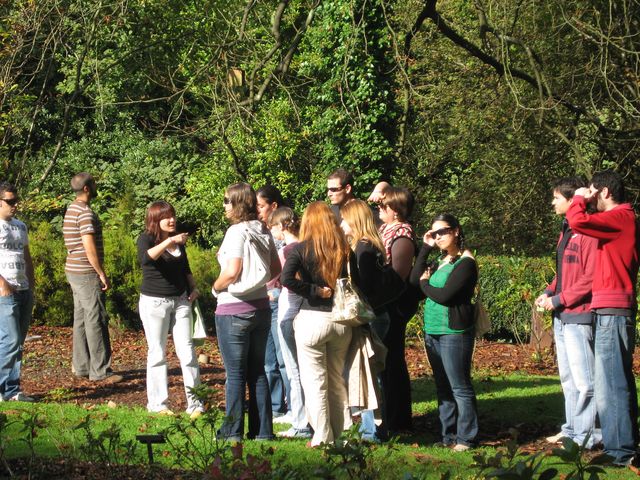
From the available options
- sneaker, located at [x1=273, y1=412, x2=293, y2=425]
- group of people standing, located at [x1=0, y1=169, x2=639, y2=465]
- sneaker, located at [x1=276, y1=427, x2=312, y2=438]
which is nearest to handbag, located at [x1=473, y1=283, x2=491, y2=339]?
group of people standing, located at [x1=0, y1=169, x2=639, y2=465]

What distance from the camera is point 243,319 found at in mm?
6539

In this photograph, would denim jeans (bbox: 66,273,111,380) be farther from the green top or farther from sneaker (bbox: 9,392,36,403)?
the green top

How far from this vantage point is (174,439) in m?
6.76

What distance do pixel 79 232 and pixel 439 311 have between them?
4.13 metres

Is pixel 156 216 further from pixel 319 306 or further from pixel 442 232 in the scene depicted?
pixel 442 232

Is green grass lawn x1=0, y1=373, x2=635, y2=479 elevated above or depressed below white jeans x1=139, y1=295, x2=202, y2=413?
below

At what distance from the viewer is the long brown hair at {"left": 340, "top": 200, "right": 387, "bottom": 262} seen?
656 centimetres

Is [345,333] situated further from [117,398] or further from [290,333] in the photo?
[117,398]

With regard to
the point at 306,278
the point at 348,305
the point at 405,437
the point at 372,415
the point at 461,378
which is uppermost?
the point at 306,278

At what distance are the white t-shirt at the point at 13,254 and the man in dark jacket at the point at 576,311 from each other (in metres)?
4.54

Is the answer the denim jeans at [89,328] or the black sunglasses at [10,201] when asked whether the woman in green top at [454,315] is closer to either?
the black sunglasses at [10,201]

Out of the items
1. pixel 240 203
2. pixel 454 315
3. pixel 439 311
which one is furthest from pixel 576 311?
pixel 240 203

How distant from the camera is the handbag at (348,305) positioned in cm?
602

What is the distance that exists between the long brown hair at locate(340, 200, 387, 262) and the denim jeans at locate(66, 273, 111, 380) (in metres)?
3.78
